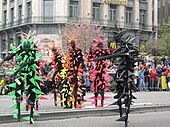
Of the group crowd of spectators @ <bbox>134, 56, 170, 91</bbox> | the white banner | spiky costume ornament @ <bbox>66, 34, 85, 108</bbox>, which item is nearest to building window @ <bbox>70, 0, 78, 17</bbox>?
the white banner

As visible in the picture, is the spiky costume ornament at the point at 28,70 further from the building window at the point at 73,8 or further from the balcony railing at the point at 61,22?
the building window at the point at 73,8

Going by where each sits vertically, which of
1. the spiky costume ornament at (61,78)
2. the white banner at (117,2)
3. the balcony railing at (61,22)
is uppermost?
the white banner at (117,2)

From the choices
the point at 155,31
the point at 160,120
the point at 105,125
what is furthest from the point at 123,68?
the point at 155,31

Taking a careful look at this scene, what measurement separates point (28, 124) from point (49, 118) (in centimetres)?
115

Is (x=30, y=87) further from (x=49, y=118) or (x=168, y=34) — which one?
(x=168, y=34)

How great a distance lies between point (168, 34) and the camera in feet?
174

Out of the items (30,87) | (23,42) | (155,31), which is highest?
(155,31)

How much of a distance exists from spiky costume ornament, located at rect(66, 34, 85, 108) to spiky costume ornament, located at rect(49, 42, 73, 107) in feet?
0.68

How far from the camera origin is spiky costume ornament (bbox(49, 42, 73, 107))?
13.9 metres

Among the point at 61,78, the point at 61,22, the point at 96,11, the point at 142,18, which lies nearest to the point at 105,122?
the point at 61,78

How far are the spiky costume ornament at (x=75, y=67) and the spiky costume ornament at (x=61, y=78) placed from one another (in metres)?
0.21

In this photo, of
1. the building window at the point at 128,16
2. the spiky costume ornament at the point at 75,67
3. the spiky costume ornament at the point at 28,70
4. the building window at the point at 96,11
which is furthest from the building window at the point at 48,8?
the spiky costume ornament at the point at 28,70

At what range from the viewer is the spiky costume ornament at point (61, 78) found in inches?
548

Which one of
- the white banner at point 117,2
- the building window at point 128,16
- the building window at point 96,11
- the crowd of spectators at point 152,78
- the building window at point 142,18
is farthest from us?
the building window at point 142,18
